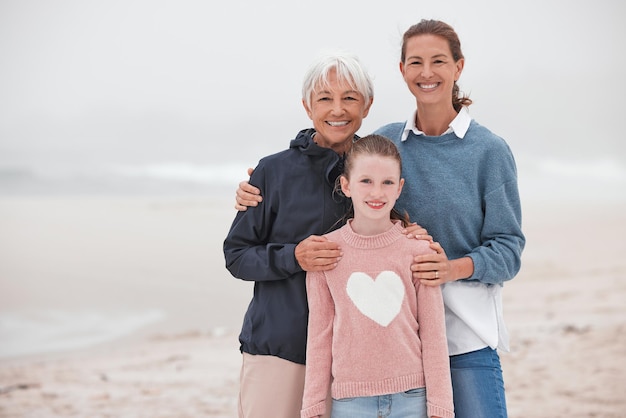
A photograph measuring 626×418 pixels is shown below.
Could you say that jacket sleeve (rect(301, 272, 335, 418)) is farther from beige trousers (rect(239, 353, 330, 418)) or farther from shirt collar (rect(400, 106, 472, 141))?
shirt collar (rect(400, 106, 472, 141))

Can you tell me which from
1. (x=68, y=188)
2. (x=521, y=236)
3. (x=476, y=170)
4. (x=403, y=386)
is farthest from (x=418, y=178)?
(x=68, y=188)

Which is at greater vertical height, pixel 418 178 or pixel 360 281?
pixel 418 178

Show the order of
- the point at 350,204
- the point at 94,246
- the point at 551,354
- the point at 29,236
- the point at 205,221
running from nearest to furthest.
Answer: the point at 350,204
the point at 551,354
the point at 94,246
the point at 29,236
the point at 205,221

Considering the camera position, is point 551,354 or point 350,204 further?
point 551,354

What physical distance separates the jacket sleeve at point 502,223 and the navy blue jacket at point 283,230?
43cm

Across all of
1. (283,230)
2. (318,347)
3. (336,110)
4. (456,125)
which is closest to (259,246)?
(283,230)

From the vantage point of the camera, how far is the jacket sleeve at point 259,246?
199cm

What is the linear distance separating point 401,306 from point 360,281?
5.1 inches

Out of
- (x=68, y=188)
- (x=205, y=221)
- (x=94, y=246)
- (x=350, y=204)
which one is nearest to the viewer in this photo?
(x=350, y=204)

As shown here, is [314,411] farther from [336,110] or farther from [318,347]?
[336,110]

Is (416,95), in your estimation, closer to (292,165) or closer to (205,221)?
(292,165)

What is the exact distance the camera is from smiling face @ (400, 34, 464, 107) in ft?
7.06

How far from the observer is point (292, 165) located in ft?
6.82

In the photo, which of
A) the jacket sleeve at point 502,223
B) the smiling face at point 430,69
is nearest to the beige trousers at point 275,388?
the jacket sleeve at point 502,223
